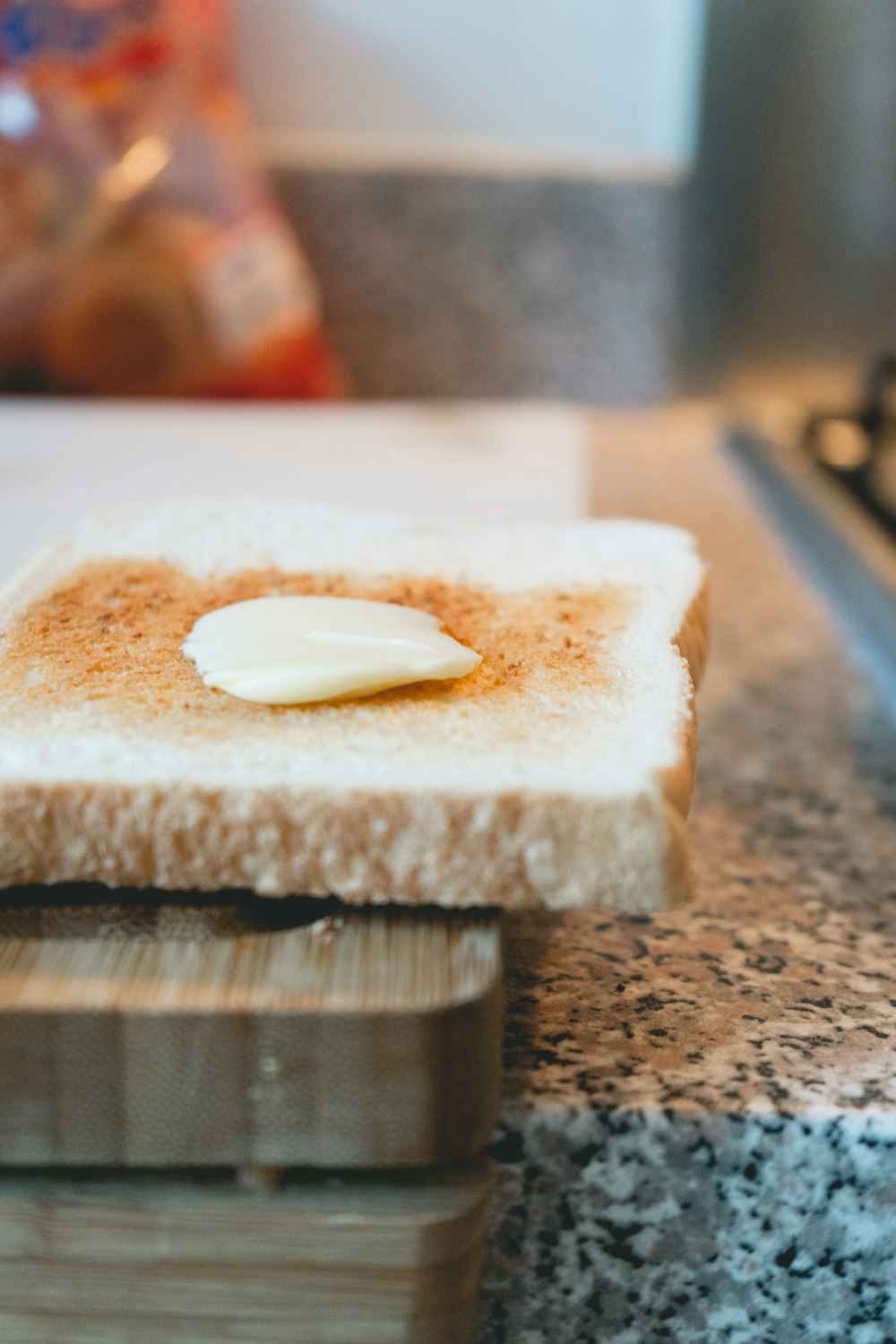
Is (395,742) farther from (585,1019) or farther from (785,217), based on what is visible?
(785,217)

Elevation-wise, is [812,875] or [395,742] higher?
[395,742]

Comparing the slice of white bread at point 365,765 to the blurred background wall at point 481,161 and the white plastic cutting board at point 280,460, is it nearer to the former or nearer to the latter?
the white plastic cutting board at point 280,460

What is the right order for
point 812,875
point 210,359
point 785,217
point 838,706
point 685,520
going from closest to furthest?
point 812,875
point 838,706
point 685,520
point 210,359
point 785,217

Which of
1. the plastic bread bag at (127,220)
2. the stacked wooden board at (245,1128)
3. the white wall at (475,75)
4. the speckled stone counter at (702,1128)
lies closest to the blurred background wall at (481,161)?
the white wall at (475,75)

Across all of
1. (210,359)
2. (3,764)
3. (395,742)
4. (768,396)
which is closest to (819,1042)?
(395,742)

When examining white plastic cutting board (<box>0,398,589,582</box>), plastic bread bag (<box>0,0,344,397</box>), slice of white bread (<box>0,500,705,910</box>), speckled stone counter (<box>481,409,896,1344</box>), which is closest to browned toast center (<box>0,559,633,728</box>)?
slice of white bread (<box>0,500,705,910</box>)

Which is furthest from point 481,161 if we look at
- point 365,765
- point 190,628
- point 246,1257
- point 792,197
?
point 246,1257

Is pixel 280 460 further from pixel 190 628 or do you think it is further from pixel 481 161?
pixel 481 161

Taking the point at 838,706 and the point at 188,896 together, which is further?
the point at 838,706
